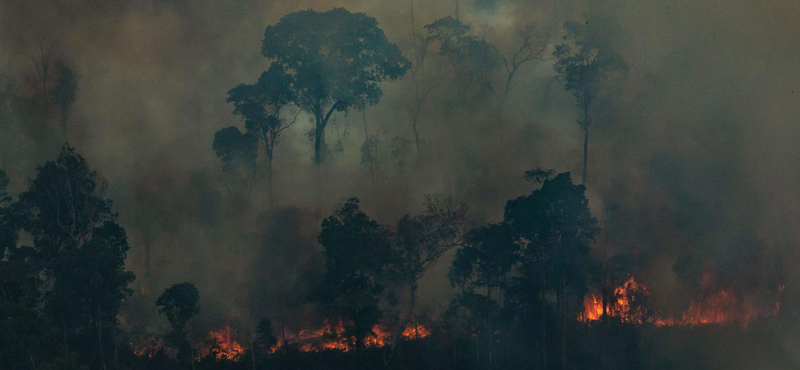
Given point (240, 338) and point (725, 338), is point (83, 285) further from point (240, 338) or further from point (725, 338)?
point (725, 338)

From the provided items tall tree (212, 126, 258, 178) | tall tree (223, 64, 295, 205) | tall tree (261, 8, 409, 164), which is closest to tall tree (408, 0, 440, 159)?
tall tree (261, 8, 409, 164)

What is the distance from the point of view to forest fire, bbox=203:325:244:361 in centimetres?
5728

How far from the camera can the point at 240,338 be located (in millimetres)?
61438

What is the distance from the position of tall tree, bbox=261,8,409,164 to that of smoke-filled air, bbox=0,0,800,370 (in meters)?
0.33

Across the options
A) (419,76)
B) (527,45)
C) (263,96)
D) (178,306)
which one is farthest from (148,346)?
(527,45)

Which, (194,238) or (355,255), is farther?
(194,238)

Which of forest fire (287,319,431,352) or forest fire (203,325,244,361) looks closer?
forest fire (203,325,244,361)

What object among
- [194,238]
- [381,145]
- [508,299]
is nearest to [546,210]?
[508,299]

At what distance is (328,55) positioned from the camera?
73250 millimetres

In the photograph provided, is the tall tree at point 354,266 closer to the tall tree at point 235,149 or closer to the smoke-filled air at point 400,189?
the smoke-filled air at point 400,189

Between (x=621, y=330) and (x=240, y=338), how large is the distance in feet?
118

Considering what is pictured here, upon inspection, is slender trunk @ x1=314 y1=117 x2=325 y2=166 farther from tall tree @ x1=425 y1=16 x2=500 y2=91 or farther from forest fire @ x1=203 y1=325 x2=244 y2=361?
forest fire @ x1=203 y1=325 x2=244 y2=361

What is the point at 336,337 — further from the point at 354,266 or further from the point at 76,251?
the point at 76,251

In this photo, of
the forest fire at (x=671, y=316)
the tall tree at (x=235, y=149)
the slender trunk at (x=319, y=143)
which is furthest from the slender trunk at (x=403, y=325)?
the tall tree at (x=235, y=149)
